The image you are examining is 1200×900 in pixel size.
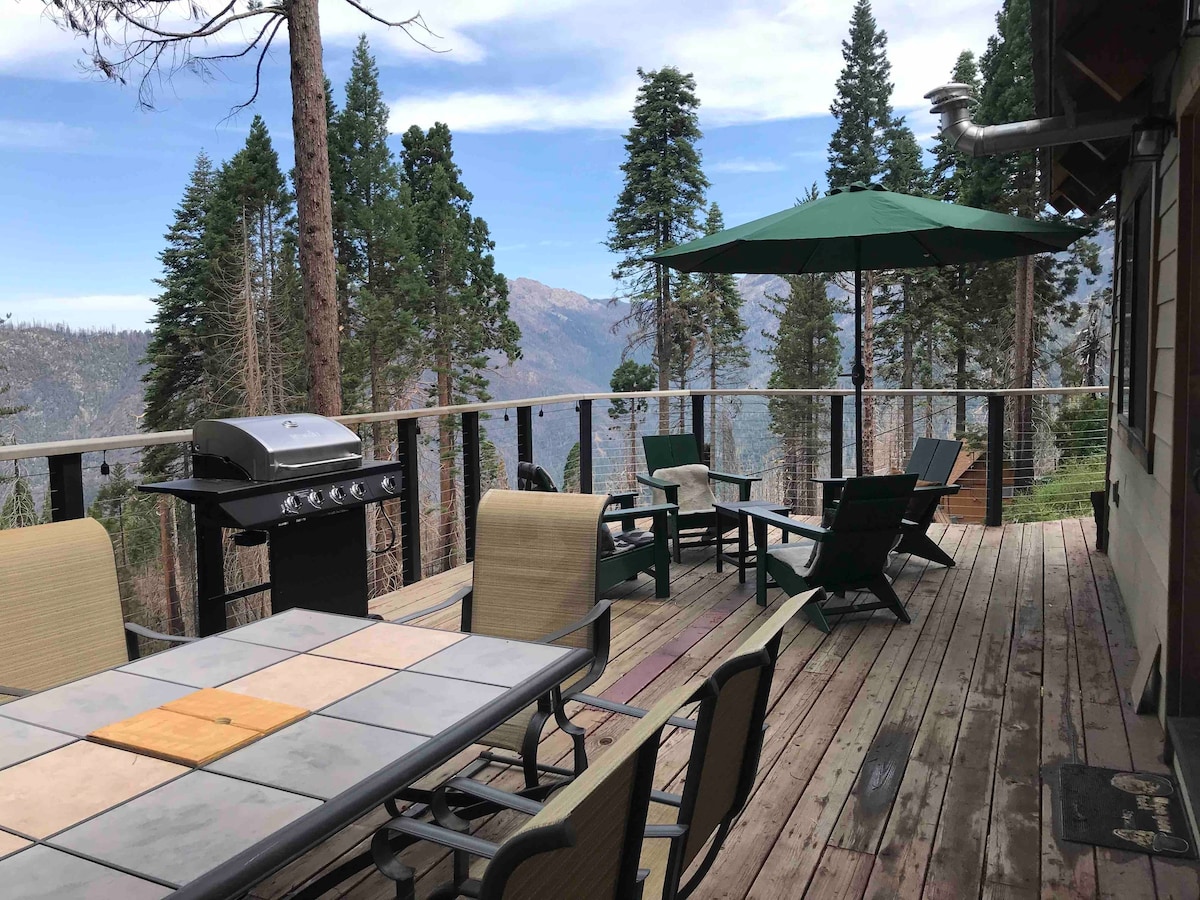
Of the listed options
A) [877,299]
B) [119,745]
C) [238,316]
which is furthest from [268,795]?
A: [877,299]

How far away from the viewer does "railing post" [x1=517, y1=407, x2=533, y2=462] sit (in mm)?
5986

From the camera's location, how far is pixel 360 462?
3.71 meters

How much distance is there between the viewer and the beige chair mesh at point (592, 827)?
951mm

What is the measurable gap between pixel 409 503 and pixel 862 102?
25.6 metres

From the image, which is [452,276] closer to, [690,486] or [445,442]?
[445,442]

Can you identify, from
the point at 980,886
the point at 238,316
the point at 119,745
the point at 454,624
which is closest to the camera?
the point at 119,745

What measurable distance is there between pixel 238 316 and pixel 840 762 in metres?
22.8

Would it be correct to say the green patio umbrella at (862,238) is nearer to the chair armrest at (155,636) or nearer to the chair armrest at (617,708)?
the chair armrest at (617,708)

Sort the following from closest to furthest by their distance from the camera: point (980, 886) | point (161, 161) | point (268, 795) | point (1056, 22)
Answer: point (268, 795)
point (980, 886)
point (1056, 22)
point (161, 161)

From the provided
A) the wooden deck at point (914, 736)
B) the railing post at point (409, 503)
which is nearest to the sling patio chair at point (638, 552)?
the wooden deck at point (914, 736)

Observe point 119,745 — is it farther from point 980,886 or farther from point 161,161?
point 161,161

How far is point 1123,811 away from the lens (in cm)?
261

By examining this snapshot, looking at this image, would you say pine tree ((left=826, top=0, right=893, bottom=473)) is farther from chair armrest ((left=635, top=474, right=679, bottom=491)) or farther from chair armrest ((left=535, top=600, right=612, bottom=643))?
chair armrest ((left=535, top=600, right=612, bottom=643))

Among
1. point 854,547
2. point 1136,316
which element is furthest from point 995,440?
point 854,547
